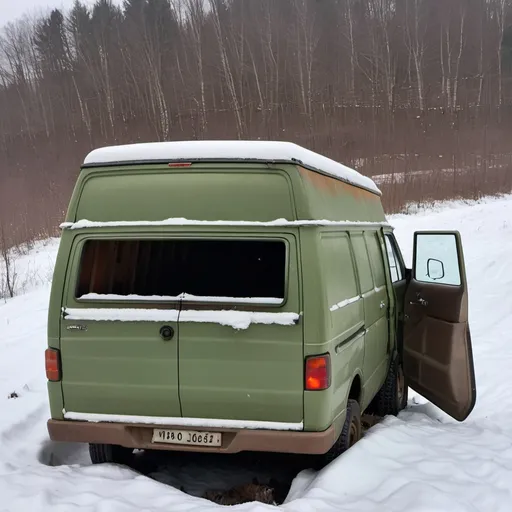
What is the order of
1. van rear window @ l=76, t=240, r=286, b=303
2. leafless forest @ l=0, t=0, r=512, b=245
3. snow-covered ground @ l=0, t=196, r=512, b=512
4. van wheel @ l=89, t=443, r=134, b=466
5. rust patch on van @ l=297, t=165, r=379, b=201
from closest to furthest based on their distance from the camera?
1. snow-covered ground @ l=0, t=196, r=512, b=512
2. rust patch on van @ l=297, t=165, r=379, b=201
3. van wheel @ l=89, t=443, r=134, b=466
4. van rear window @ l=76, t=240, r=286, b=303
5. leafless forest @ l=0, t=0, r=512, b=245

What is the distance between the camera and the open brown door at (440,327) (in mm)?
4848

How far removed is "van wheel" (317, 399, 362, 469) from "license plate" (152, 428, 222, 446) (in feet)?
2.72

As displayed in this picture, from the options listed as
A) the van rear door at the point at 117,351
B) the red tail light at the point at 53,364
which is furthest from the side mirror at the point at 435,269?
the red tail light at the point at 53,364

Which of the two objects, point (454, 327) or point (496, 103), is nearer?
point (454, 327)

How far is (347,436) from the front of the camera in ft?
12.4

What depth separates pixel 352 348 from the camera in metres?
3.81

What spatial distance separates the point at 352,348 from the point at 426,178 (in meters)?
21.9

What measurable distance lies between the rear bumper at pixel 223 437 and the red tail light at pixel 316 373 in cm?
29

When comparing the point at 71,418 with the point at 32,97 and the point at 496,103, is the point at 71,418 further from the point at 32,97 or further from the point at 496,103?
the point at 32,97

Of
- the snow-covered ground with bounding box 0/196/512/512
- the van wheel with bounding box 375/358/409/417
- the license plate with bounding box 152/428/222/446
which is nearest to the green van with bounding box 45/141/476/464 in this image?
the license plate with bounding box 152/428/222/446

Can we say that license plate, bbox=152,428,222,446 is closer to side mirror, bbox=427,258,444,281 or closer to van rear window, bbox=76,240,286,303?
van rear window, bbox=76,240,286,303

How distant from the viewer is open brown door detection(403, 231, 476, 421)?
15.9 feet

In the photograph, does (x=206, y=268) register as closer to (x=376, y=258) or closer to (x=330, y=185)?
(x=330, y=185)

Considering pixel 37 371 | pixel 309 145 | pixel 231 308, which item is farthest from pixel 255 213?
pixel 309 145
